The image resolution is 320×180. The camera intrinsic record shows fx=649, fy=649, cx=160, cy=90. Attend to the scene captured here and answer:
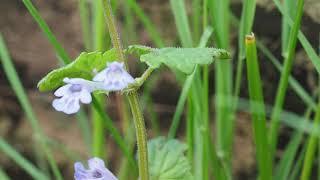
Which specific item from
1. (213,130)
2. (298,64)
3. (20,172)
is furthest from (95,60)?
(20,172)

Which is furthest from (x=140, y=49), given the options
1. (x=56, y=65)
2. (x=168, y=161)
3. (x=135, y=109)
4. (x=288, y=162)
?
(x=56, y=65)

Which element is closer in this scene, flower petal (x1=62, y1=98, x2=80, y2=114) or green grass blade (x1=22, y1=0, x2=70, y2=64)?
flower petal (x1=62, y1=98, x2=80, y2=114)

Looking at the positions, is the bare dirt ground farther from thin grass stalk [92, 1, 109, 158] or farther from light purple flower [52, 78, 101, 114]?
light purple flower [52, 78, 101, 114]

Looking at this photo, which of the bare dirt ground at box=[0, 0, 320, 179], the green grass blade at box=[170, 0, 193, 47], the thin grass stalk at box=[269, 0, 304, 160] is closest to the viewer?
the thin grass stalk at box=[269, 0, 304, 160]

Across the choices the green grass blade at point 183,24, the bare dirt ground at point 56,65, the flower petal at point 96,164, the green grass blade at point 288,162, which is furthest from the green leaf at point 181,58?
the bare dirt ground at point 56,65

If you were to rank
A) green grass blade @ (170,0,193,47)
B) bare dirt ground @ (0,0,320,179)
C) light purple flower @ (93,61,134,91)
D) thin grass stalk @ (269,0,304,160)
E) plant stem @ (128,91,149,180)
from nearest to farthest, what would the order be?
light purple flower @ (93,61,134,91) < plant stem @ (128,91,149,180) < thin grass stalk @ (269,0,304,160) < green grass blade @ (170,0,193,47) < bare dirt ground @ (0,0,320,179)

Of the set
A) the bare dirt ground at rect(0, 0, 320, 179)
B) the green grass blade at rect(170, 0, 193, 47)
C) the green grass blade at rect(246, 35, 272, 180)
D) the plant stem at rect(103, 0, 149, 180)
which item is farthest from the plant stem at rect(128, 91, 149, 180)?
the bare dirt ground at rect(0, 0, 320, 179)

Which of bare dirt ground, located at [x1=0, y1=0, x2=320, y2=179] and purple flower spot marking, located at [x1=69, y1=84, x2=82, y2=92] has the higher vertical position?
bare dirt ground, located at [x1=0, y1=0, x2=320, y2=179]
